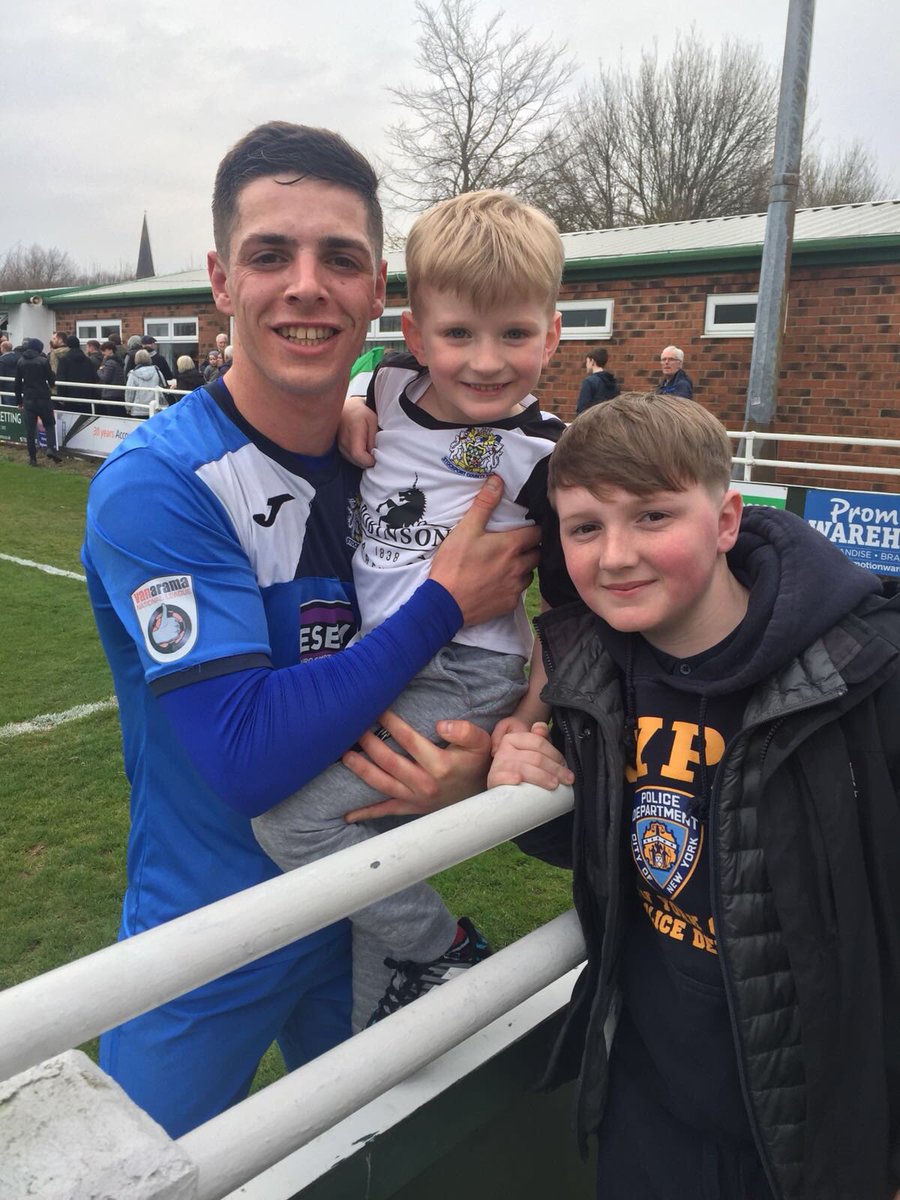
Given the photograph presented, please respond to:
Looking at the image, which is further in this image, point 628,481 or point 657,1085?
point 657,1085

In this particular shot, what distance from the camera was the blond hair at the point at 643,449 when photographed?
1.40m

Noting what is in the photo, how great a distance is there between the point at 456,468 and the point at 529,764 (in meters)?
0.62

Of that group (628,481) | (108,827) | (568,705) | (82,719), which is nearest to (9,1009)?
(568,705)

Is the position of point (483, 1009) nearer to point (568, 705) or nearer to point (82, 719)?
point (568, 705)

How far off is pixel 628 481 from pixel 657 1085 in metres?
1.00

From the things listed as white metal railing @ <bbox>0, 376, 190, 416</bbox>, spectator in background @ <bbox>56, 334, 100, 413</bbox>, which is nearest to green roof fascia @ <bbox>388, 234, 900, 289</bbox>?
white metal railing @ <bbox>0, 376, 190, 416</bbox>

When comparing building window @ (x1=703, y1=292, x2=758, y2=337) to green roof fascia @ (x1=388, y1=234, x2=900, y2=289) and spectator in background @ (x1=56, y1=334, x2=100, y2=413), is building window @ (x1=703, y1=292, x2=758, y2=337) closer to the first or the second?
green roof fascia @ (x1=388, y1=234, x2=900, y2=289)

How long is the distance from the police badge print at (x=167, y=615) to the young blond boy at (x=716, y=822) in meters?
0.53

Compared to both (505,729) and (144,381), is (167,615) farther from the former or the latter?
(144,381)

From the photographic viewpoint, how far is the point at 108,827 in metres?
4.07

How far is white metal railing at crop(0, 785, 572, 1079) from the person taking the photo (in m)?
0.77

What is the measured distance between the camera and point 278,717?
1275 millimetres

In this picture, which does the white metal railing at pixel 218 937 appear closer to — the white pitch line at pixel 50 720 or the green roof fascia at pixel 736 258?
the white pitch line at pixel 50 720

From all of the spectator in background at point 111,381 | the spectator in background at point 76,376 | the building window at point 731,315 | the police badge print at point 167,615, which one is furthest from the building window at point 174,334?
the police badge print at point 167,615
